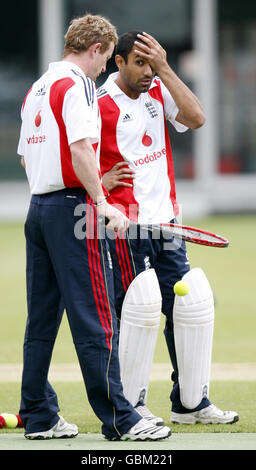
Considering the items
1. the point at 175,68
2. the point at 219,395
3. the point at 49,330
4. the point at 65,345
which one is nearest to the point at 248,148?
the point at 175,68

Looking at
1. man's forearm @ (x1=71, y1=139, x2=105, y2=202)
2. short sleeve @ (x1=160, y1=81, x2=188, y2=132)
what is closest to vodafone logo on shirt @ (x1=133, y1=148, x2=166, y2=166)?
short sleeve @ (x1=160, y1=81, x2=188, y2=132)

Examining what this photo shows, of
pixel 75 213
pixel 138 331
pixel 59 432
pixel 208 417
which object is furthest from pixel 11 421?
pixel 75 213

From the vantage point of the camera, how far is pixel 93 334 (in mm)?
4383

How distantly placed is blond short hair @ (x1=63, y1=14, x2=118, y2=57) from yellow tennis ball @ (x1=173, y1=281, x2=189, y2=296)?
1210 millimetres

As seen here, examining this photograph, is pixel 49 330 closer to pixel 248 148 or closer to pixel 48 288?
pixel 48 288

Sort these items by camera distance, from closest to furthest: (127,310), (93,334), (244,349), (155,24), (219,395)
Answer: (93,334)
(127,310)
(219,395)
(244,349)
(155,24)

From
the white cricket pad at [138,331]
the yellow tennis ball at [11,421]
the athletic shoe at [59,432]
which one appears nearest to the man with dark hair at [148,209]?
the white cricket pad at [138,331]

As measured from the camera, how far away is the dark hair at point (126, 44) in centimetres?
500

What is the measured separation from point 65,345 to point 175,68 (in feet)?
33.9

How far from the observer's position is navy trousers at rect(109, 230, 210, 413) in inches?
197

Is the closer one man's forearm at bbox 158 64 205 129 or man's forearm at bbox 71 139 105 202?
man's forearm at bbox 71 139 105 202

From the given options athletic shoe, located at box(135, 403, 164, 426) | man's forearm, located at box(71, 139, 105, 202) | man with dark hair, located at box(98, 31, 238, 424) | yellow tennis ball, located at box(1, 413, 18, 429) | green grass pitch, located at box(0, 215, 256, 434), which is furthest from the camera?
green grass pitch, located at box(0, 215, 256, 434)

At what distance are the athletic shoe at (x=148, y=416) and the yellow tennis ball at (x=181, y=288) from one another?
1.95 feet

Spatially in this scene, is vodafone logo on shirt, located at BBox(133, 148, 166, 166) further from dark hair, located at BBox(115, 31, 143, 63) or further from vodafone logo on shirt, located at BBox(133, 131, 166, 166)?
dark hair, located at BBox(115, 31, 143, 63)
